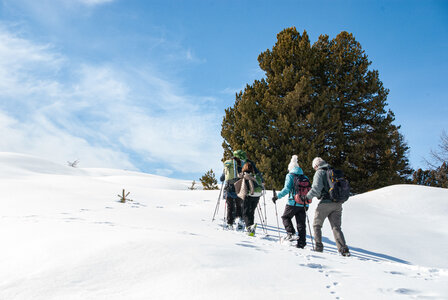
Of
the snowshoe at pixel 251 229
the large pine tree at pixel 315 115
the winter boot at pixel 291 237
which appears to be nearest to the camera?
the winter boot at pixel 291 237

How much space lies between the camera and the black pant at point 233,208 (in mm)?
7516

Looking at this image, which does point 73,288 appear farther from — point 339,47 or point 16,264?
point 339,47

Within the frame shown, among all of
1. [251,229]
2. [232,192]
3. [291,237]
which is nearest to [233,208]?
[232,192]

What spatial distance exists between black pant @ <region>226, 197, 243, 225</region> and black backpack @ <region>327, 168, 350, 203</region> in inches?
100

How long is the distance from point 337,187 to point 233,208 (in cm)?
280

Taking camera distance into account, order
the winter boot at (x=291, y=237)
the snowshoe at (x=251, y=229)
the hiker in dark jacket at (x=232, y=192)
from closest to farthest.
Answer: the winter boot at (x=291, y=237), the snowshoe at (x=251, y=229), the hiker in dark jacket at (x=232, y=192)

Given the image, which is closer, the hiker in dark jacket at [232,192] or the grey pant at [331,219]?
the grey pant at [331,219]

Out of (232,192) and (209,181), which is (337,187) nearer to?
(232,192)

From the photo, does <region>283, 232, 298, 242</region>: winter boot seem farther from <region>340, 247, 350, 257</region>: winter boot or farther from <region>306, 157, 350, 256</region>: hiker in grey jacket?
<region>340, 247, 350, 257</region>: winter boot

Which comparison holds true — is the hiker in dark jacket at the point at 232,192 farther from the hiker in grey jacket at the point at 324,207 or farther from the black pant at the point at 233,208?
the hiker in grey jacket at the point at 324,207

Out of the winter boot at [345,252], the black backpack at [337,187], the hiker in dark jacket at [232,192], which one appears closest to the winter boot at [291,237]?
the winter boot at [345,252]

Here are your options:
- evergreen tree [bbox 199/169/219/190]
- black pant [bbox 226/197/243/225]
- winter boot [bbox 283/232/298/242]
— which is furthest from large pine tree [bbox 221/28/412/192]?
winter boot [bbox 283/232/298/242]

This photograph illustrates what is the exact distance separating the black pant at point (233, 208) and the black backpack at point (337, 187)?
2.54 metres

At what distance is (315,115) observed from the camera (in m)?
17.9
